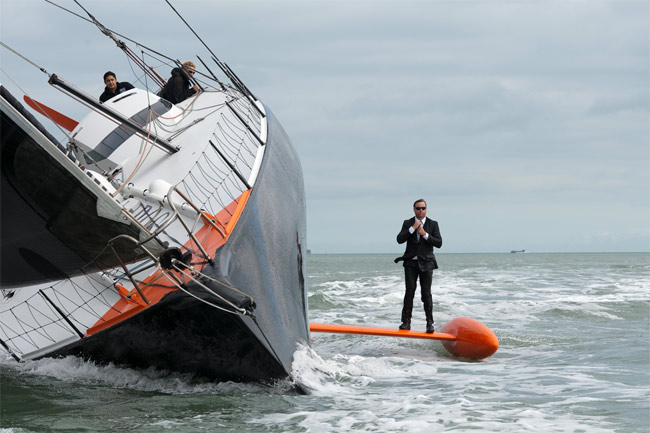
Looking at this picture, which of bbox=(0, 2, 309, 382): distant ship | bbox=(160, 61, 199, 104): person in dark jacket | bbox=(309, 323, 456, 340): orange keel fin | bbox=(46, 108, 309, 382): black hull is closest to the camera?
bbox=(0, 2, 309, 382): distant ship

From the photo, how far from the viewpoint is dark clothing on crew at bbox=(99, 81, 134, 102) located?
31.3 feet

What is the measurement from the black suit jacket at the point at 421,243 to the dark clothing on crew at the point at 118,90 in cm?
397

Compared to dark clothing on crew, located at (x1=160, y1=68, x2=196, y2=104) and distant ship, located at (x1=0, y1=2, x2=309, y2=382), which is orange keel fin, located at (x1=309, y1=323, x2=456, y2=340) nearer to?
distant ship, located at (x1=0, y1=2, x2=309, y2=382)

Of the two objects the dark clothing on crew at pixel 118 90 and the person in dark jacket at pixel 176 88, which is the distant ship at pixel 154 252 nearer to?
the dark clothing on crew at pixel 118 90

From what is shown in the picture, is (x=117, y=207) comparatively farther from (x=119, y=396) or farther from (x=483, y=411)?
(x=483, y=411)

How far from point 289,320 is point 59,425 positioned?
6.84 feet

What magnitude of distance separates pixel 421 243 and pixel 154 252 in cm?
356

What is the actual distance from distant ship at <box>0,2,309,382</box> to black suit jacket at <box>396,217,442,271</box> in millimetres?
1163

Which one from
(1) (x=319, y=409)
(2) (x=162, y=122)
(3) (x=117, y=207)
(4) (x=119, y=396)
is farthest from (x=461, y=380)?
Answer: (2) (x=162, y=122)

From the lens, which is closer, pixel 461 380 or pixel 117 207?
pixel 117 207

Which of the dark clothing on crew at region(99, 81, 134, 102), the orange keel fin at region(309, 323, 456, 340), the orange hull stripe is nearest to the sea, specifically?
the orange keel fin at region(309, 323, 456, 340)

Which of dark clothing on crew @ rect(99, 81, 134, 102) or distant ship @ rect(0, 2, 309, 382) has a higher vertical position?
dark clothing on crew @ rect(99, 81, 134, 102)

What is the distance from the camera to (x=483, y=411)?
5488mm

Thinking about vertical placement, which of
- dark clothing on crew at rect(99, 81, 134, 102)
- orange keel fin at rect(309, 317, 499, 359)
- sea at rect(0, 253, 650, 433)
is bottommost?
sea at rect(0, 253, 650, 433)
